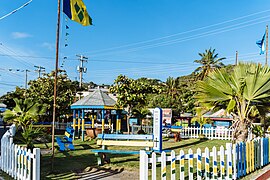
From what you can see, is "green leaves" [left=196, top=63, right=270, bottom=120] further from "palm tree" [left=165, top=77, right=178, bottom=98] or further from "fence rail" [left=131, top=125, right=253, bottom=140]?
"palm tree" [left=165, top=77, right=178, bottom=98]

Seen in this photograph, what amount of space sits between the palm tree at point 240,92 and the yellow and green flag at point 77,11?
420cm

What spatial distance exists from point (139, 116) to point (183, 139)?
6.35 metres

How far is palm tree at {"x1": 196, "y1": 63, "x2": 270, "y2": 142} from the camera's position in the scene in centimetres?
880

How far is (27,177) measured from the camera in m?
7.20

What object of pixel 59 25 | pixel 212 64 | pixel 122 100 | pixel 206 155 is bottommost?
pixel 206 155

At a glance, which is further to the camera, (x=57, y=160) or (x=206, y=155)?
(x=57, y=160)

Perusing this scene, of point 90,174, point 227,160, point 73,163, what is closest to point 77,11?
point 90,174

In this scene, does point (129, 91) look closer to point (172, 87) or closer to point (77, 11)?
point (77, 11)

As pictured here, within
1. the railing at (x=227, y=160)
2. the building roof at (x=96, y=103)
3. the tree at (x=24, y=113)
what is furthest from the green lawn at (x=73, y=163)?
the building roof at (x=96, y=103)

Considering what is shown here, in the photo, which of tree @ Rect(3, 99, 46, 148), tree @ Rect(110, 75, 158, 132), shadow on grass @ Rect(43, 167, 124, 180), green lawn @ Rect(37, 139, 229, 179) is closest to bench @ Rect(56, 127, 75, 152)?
green lawn @ Rect(37, 139, 229, 179)

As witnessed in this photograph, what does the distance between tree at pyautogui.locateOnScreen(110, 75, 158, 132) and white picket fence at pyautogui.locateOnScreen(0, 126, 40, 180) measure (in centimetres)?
1146

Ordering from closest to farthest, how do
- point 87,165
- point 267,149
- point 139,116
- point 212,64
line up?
point 267,149 < point 87,165 < point 139,116 < point 212,64

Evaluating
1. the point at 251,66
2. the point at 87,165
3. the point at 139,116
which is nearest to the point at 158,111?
the point at 87,165

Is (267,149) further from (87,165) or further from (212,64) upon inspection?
(212,64)
